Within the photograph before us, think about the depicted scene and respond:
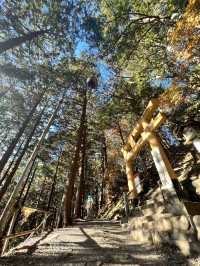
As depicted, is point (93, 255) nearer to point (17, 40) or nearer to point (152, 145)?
point (152, 145)

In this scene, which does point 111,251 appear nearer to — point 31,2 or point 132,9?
point 132,9

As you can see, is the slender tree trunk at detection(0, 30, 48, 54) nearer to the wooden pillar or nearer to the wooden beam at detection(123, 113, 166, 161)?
the wooden beam at detection(123, 113, 166, 161)

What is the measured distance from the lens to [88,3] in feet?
32.2

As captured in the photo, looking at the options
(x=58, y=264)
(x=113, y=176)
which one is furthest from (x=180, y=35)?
(x=113, y=176)

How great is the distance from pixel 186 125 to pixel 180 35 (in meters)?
5.27

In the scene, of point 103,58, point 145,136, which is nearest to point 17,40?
point 103,58

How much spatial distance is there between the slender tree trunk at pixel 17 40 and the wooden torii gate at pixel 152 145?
622 centimetres

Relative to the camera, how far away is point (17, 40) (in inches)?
355

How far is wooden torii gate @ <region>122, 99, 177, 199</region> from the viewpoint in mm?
6580

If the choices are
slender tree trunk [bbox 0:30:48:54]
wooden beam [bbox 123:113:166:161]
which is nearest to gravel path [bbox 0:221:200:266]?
wooden beam [bbox 123:113:166:161]

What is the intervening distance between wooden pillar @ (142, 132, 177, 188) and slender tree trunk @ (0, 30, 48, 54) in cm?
689

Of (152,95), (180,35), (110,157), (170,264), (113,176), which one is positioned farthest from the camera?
(110,157)

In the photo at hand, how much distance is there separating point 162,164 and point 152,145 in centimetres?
102

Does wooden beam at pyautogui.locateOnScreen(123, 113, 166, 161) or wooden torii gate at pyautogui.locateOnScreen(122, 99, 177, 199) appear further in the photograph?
wooden beam at pyautogui.locateOnScreen(123, 113, 166, 161)
